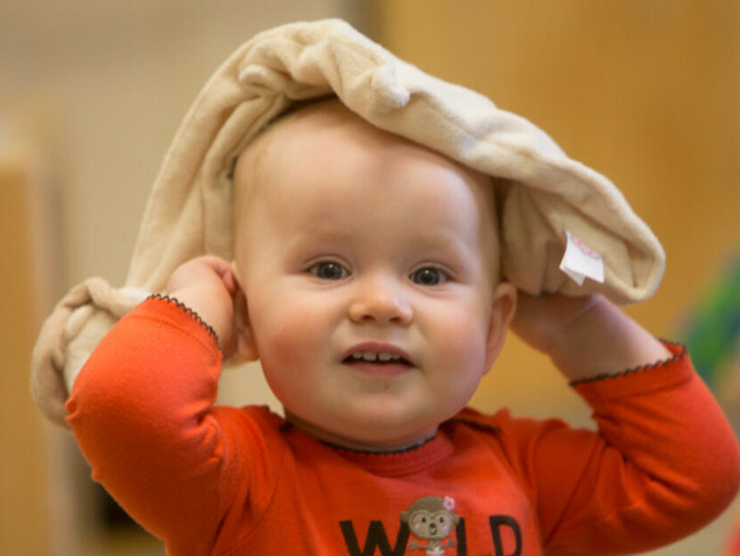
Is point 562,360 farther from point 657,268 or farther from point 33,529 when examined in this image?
point 33,529

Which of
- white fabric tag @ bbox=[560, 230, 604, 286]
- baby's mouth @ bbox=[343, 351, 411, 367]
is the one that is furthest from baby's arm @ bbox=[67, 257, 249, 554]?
white fabric tag @ bbox=[560, 230, 604, 286]

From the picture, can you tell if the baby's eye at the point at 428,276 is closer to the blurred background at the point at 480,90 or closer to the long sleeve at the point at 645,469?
the long sleeve at the point at 645,469

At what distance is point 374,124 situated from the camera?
2.59ft

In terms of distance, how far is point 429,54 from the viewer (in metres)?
2.19

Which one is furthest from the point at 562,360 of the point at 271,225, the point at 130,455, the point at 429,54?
the point at 429,54

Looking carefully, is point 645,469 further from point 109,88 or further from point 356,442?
point 109,88

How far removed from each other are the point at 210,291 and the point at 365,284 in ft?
0.42

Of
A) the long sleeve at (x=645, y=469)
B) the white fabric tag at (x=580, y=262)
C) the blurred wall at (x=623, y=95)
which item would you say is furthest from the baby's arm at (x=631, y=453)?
the blurred wall at (x=623, y=95)

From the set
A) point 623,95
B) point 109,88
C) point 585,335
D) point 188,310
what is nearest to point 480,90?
point 623,95

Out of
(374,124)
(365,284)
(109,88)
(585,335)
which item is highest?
(374,124)

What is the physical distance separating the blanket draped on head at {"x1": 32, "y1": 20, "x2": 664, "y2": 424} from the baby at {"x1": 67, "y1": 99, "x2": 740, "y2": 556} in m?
0.02

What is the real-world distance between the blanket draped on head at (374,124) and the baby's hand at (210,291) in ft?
0.17

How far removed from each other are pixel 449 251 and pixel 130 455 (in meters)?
0.29

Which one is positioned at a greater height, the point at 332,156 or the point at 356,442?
Result: the point at 332,156
